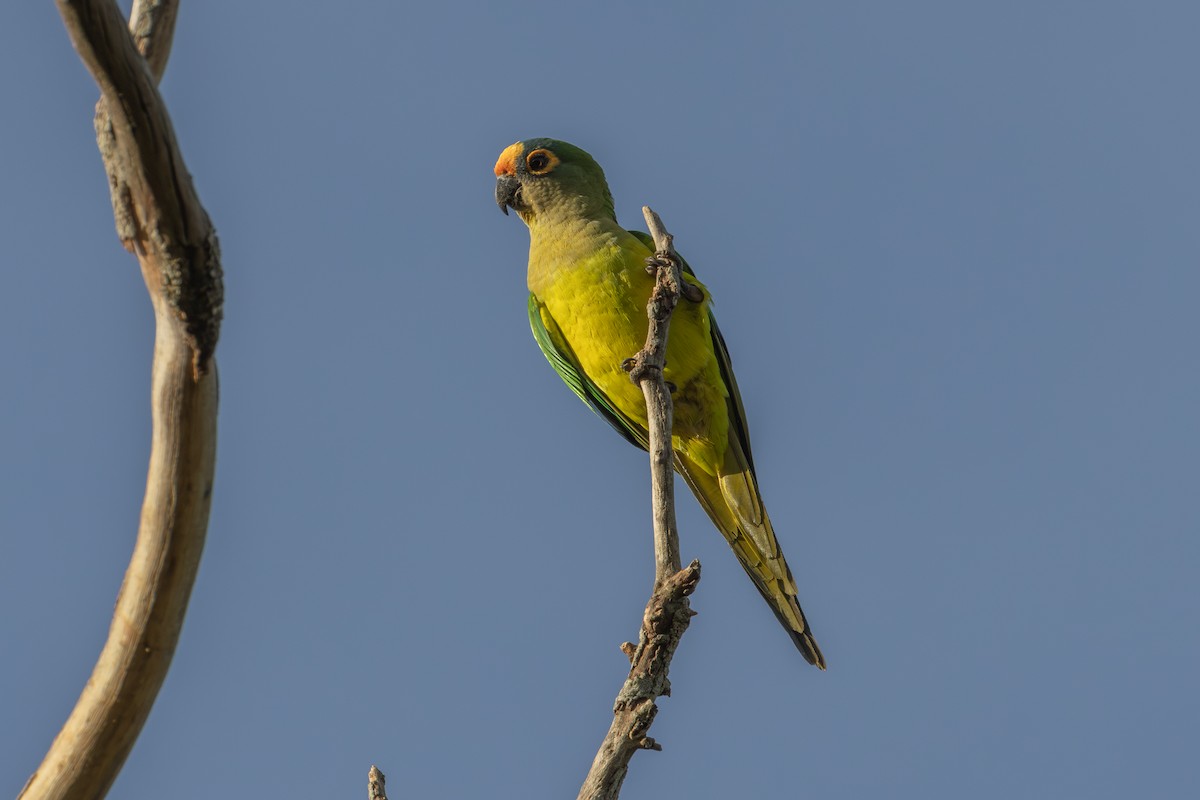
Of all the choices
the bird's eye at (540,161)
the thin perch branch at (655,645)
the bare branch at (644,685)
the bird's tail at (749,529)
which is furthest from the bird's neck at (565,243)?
the bare branch at (644,685)

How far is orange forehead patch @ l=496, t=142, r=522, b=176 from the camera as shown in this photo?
8617mm

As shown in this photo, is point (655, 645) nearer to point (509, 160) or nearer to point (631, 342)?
point (631, 342)

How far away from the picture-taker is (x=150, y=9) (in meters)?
3.51

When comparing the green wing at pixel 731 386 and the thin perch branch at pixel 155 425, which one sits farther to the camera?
the green wing at pixel 731 386

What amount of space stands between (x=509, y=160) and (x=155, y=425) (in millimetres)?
5885

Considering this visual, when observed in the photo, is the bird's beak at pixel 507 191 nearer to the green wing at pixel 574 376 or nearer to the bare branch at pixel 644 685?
the green wing at pixel 574 376

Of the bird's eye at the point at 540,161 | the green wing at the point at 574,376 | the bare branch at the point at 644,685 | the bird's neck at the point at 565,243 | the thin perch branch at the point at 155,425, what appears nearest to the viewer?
the thin perch branch at the point at 155,425

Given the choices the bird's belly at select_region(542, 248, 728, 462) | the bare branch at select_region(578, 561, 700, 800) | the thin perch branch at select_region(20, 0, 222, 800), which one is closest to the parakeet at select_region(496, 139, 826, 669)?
the bird's belly at select_region(542, 248, 728, 462)

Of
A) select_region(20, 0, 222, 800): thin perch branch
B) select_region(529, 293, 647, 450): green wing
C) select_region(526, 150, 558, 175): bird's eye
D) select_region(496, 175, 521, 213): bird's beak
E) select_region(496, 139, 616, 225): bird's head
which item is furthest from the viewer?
select_region(496, 175, 521, 213): bird's beak

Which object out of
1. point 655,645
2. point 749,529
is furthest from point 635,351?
point 655,645

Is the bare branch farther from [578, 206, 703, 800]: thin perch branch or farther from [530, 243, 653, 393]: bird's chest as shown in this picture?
[530, 243, 653, 393]: bird's chest

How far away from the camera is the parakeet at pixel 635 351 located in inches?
286

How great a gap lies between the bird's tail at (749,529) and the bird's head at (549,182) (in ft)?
6.43

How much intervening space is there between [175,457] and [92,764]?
2.81 feet
